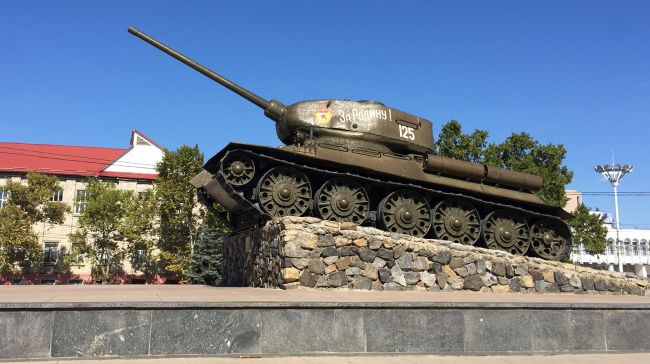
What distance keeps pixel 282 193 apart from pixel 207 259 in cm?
2037

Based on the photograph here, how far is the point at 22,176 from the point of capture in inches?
1679

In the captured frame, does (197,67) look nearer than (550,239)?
No

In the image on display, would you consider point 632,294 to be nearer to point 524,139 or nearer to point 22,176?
point 524,139

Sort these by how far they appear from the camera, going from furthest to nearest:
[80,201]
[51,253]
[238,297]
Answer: [80,201] < [51,253] < [238,297]

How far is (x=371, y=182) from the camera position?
1466cm

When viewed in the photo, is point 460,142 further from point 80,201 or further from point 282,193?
point 80,201

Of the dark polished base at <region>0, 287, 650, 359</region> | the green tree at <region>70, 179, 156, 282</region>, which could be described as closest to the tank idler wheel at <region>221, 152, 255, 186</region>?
the dark polished base at <region>0, 287, 650, 359</region>

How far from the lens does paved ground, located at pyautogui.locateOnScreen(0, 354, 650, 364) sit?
6.21 metres

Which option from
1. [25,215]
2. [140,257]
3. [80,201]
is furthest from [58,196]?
[140,257]

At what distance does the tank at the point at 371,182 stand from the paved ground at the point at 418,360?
7.23 metres

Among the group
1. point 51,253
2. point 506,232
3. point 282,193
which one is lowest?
point 51,253

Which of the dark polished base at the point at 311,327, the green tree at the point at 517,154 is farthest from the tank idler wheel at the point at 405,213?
the green tree at the point at 517,154

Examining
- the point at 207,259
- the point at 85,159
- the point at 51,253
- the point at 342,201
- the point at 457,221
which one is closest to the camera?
the point at 342,201

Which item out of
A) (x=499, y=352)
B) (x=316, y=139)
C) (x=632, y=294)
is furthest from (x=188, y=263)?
(x=499, y=352)
